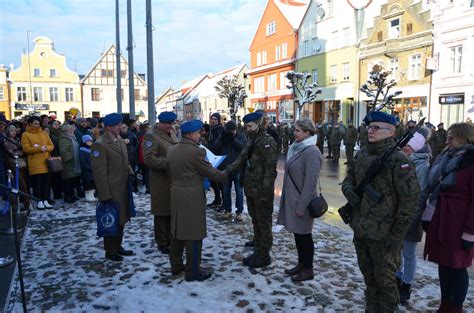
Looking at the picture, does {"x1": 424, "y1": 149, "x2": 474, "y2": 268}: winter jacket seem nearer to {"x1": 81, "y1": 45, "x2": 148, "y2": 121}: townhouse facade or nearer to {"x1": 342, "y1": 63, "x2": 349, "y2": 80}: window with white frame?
{"x1": 342, "y1": 63, "x2": 349, "y2": 80}: window with white frame

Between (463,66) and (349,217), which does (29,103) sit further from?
(349,217)


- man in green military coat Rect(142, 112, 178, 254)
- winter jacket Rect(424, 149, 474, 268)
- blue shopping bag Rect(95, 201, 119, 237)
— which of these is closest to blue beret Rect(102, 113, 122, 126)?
man in green military coat Rect(142, 112, 178, 254)

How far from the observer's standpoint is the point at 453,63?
24.3 metres

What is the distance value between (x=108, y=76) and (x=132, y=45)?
1724 inches

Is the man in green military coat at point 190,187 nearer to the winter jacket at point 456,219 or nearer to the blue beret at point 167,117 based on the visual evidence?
the blue beret at point 167,117

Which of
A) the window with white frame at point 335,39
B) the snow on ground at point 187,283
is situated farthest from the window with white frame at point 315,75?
the snow on ground at point 187,283

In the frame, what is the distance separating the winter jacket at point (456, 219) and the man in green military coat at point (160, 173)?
3259 millimetres

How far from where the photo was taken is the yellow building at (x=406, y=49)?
86.6ft

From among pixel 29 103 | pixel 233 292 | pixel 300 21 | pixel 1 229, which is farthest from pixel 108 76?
pixel 233 292

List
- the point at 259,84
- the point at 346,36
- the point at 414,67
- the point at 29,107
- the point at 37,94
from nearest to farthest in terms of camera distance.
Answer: the point at 414,67
the point at 346,36
the point at 259,84
the point at 29,107
the point at 37,94

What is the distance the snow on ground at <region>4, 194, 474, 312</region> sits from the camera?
4125 mm

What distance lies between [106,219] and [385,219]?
11.3 ft

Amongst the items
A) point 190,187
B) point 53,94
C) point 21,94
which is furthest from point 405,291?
point 21,94

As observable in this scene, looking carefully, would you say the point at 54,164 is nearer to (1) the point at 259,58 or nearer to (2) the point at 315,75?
(2) the point at 315,75
